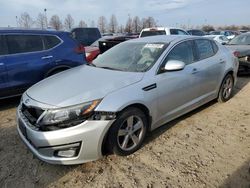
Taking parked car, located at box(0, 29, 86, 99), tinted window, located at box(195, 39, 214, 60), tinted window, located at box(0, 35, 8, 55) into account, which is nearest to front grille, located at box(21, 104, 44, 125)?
parked car, located at box(0, 29, 86, 99)

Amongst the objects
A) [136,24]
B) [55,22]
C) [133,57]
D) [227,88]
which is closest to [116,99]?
[133,57]

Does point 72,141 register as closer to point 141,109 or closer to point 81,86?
point 81,86

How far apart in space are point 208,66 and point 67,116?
2913mm

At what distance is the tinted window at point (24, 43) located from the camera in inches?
197

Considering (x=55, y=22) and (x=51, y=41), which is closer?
(x=51, y=41)

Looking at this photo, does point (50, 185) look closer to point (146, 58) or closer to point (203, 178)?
point (203, 178)

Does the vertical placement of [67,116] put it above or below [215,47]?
below

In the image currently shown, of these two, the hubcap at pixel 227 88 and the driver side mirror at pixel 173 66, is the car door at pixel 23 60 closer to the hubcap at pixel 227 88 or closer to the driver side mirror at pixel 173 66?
the driver side mirror at pixel 173 66

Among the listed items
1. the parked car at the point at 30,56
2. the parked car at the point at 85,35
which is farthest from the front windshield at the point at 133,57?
the parked car at the point at 85,35

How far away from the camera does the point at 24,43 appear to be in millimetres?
5180

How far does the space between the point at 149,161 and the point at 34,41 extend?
3780mm

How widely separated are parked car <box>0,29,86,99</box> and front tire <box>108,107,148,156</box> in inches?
118

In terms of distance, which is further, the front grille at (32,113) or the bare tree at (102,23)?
the bare tree at (102,23)

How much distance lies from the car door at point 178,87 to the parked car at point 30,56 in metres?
2.82
